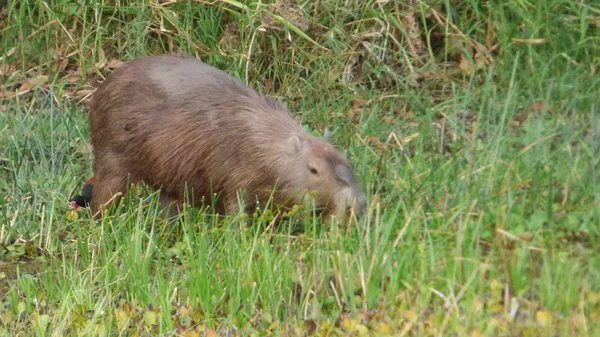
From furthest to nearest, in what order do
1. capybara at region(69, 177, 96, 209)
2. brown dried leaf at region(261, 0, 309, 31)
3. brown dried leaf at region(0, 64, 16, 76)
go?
1. brown dried leaf at region(0, 64, 16, 76)
2. brown dried leaf at region(261, 0, 309, 31)
3. capybara at region(69, 177, 96, 209)

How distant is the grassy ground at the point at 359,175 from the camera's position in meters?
3.76

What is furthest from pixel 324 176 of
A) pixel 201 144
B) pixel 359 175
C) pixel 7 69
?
pixel 7 69

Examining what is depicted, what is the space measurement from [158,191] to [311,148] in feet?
2.41

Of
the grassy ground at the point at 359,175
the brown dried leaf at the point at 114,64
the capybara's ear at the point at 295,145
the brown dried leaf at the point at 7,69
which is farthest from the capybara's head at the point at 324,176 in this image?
the brown dried leaf at the point at 7,69

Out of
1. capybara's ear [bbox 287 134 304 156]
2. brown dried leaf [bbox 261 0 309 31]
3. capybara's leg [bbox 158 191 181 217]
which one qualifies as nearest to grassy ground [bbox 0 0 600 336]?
brown dried leaf [bbox 261 0 309 31]

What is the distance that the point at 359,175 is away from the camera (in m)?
5.10

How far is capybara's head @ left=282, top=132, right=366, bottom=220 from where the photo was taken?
15.3 feet

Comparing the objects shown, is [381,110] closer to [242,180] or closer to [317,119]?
[317,119]

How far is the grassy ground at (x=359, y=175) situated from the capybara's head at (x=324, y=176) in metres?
0.11

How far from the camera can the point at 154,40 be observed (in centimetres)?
696

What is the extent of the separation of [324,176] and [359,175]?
348mm

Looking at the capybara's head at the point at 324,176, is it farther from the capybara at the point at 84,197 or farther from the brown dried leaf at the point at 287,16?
the brown dried leaf at the point at 287,16

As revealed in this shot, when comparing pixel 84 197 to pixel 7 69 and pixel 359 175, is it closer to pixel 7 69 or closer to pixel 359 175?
pixel 359 175

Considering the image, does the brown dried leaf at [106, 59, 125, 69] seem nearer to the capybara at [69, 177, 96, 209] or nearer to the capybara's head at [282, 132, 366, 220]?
the capybara at [69, 177, 96, 209]
